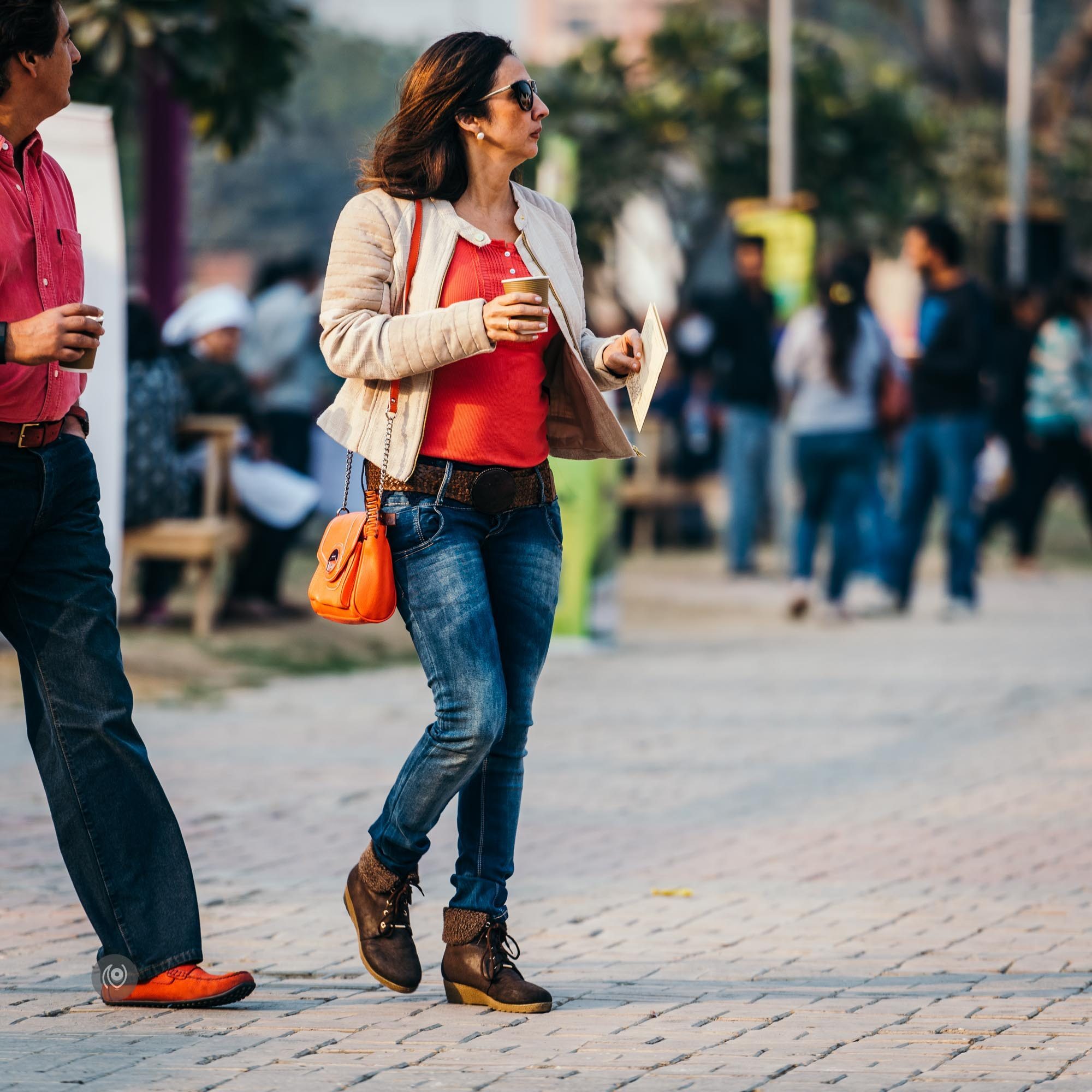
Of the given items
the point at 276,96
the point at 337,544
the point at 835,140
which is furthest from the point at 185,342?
the point at 835,140

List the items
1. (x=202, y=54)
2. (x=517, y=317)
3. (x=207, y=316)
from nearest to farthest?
1. (x=517, y=317)
2. (x=202, y=54)
3. (x=207, y=316)

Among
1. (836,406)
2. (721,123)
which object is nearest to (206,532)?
(836,406)

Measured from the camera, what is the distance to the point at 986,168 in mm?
29625

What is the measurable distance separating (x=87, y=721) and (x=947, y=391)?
8.79 metres

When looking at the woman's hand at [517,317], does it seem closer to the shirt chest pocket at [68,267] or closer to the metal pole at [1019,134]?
the shirt chest pocket at [68,267]

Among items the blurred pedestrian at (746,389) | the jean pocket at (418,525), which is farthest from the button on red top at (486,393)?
the blurred pedestrian at (746,389)

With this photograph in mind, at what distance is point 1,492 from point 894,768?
4.60 m

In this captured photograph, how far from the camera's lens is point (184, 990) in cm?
429

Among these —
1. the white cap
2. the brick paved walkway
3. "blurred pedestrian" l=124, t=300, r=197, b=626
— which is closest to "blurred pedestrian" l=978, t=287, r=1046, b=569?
the brick paved walkway

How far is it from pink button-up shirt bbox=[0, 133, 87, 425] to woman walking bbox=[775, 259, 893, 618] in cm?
832

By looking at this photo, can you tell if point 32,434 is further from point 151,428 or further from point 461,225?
point 151,428

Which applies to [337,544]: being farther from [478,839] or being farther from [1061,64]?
[1061,64]

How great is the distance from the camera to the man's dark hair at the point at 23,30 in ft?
13.2

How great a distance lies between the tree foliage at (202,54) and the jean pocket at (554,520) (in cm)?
605
